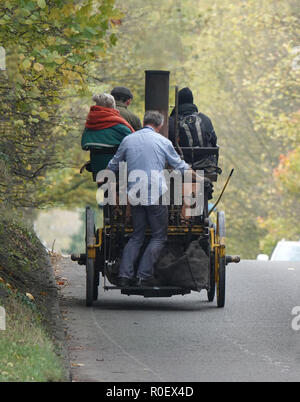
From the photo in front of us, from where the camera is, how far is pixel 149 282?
38.0ft

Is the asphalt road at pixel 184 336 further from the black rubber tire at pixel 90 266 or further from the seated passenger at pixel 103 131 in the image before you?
the seated passenger at pixel 103 131

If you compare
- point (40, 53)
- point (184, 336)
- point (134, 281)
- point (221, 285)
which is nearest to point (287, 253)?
point (221, 285)

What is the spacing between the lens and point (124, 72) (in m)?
31.5

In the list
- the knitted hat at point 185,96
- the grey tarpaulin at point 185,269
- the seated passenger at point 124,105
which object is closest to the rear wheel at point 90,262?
the grey tarpaulin at point 185,269

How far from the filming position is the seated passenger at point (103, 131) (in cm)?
1184

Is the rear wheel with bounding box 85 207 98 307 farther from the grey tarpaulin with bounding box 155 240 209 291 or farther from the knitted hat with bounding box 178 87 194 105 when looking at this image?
the knitted hat with bounding box 178 87 194 105

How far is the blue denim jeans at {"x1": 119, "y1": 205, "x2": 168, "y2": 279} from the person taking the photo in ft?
37.9

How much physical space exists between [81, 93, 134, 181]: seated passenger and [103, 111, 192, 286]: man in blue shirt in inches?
13.2

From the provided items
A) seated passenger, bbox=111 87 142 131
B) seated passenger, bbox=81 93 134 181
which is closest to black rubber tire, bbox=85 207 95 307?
seated passenger, bbox=81 93 134 181

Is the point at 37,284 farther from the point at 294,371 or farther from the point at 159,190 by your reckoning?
the point at 294,371

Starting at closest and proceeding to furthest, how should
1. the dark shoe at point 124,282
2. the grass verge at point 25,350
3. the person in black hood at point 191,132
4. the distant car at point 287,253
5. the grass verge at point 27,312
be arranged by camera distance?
1. the grass verge at point 25,350
2. the grass verge at point 27,312
3. the dark shoe at point 124,282
4. the person in black hood at point 191,132
5. the distant car at point 287,253

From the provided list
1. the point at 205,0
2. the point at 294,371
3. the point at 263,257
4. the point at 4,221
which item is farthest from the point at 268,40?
the point at 294,371

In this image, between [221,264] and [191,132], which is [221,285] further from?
[191,132]

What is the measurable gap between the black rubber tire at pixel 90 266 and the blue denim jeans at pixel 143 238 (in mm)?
341
